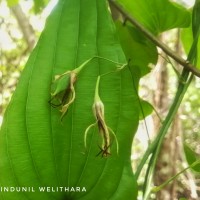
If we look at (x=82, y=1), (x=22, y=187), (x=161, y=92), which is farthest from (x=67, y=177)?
(x=161, y=92)

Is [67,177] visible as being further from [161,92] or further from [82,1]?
[161,92]

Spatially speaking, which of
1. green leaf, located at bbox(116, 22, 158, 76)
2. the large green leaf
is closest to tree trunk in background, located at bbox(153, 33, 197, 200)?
green leaf, located at bbox(116, 22, 158, 76)

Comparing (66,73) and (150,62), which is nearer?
(66,73)

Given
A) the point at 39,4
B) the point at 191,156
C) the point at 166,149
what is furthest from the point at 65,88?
the point at 166,149

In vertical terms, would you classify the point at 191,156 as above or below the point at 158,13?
below

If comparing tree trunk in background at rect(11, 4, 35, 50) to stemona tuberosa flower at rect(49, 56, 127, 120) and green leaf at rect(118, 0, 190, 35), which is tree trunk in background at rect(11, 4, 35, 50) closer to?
green leaf at rect(118, 0, 190, 35)

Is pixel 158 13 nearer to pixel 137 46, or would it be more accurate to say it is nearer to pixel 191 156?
pixel 137 46

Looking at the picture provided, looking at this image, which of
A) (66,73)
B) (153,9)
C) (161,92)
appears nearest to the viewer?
(66,73)
